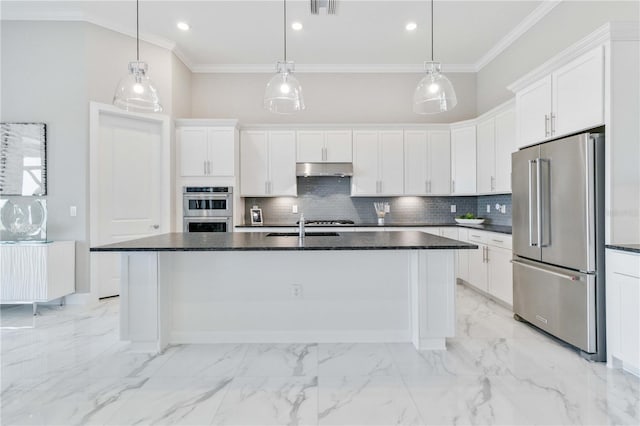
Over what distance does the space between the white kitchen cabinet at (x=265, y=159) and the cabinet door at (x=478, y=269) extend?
2.92m

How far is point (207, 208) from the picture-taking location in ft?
16.6

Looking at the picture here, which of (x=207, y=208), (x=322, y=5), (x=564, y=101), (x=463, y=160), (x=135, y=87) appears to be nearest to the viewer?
(x=135, y=87)

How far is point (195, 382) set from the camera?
2.31m

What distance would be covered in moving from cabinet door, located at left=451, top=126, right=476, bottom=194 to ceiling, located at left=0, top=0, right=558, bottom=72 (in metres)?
1.26

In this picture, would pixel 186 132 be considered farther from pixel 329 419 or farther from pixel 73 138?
pixel 329 419

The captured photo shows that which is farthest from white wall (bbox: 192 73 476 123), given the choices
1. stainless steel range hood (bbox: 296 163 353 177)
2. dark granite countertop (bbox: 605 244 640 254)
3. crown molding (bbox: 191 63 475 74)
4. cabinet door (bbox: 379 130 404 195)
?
Result: dark granite countertop (bbox: 605 244 640 254)

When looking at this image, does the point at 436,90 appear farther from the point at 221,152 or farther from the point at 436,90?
the point at 221,152

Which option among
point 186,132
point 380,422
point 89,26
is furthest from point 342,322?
point 89,26

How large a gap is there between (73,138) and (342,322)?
3.95 meters

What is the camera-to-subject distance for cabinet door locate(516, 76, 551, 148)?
3.12 metres

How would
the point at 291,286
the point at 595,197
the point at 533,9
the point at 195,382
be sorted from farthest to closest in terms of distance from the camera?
the point at 533,9
the point at 291,286
the point at 595,197
the point at 195,382

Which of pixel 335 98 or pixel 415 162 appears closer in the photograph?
pixel 415 162

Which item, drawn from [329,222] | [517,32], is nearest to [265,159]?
[329,222]

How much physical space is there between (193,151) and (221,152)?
0.41 meters
